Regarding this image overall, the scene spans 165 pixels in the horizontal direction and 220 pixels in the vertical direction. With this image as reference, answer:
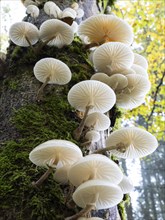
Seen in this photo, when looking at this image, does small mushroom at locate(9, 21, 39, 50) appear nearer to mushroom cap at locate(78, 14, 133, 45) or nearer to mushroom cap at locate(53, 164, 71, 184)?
mushroom cap at locate(78, 14, 133, 45)

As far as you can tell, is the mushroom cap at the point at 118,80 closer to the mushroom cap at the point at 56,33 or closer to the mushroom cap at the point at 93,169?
the mushroom cap at the point at 56,33

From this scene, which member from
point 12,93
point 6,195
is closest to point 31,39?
point 12,93

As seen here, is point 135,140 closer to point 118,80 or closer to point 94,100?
point 94,100

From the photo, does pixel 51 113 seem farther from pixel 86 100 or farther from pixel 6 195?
pixel 6 195

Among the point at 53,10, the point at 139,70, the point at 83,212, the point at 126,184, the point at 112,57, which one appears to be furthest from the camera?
the point at 53,10

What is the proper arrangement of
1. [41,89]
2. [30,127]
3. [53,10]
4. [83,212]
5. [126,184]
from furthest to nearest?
[53,10] < [41,89] < [30,127] < [126,184] < [83,212]

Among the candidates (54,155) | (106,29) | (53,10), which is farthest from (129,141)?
(53,10)
